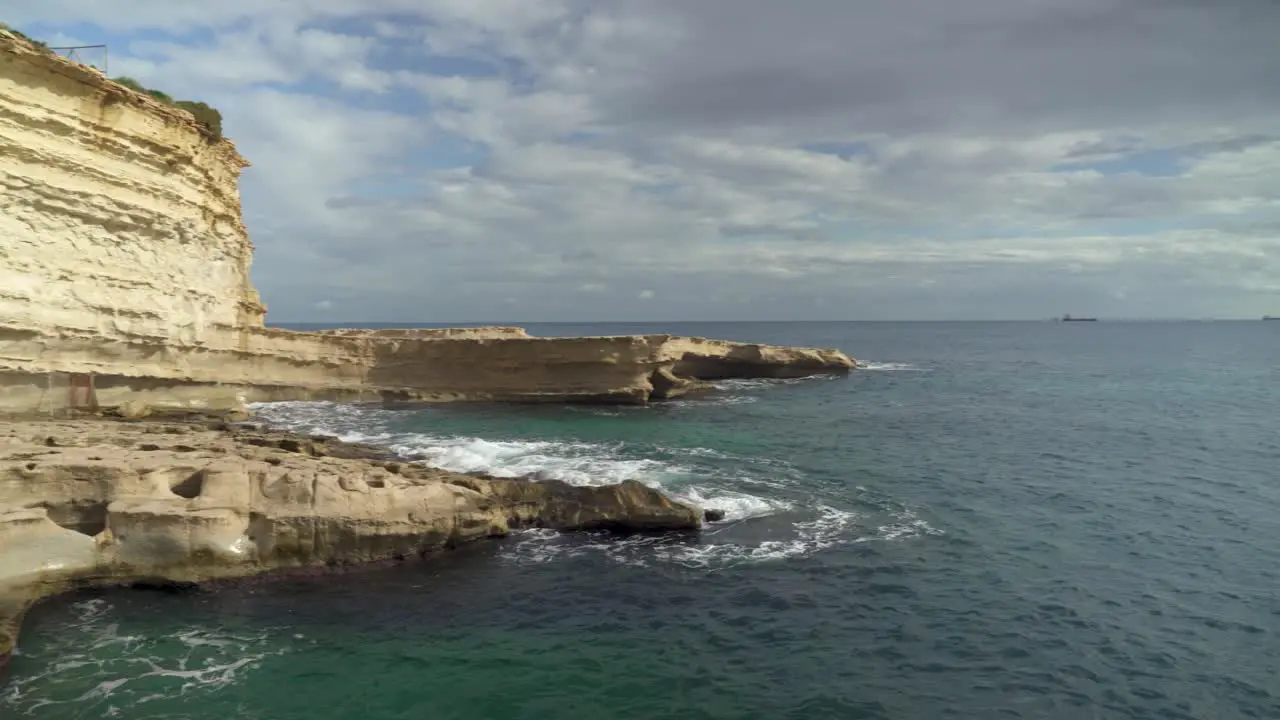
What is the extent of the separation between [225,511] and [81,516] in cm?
262

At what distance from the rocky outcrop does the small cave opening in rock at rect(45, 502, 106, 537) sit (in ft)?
40.6

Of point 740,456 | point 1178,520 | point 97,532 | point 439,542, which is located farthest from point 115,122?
point 1178,520

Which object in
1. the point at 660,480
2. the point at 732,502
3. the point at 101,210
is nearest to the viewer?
the point at 732,502

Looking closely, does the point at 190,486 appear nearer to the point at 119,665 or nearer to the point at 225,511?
the point at 225,511

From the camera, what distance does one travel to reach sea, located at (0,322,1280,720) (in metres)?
10.1

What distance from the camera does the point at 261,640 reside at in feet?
37.4

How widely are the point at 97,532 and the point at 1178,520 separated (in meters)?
23.9

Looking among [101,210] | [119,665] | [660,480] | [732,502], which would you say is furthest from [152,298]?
[732,502]

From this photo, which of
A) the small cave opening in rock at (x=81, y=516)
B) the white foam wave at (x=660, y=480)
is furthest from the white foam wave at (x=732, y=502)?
the small cave opening in rock at (x=81, y=516)

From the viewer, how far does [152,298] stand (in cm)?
2650

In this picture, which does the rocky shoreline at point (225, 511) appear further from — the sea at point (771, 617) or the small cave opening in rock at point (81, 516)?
the sea at point (771, 617)

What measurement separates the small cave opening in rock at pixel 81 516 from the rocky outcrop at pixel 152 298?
1237 cm

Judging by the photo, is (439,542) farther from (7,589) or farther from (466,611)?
(7,589)

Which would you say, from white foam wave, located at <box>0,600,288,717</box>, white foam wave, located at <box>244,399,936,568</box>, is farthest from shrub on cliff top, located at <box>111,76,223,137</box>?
white foam wave, located at <box>0,600,288,717</box>
